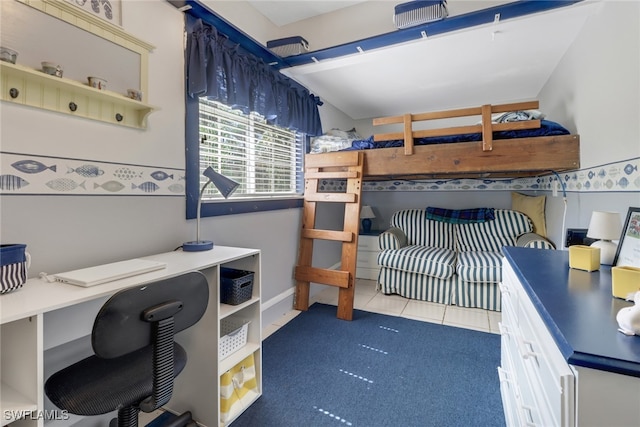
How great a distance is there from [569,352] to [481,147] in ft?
6.56

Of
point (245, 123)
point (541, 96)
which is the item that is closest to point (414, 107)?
point (541, 96)

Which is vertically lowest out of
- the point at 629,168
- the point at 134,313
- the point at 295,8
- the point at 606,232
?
the point at 134,313

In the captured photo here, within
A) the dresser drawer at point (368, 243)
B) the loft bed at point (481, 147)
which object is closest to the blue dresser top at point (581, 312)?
the loft bed at point (481, 147)

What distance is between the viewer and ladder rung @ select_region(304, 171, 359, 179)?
2.69 m

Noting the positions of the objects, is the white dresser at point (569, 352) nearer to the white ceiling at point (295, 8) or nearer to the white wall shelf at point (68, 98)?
the white wall shelf at point (68, 98)

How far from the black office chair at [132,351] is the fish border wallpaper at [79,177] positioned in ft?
2.26

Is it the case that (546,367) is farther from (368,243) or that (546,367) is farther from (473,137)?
(368,243)

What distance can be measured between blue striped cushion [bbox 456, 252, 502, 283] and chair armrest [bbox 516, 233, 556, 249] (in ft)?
0.82

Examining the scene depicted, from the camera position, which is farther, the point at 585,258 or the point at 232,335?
the point at 232,335

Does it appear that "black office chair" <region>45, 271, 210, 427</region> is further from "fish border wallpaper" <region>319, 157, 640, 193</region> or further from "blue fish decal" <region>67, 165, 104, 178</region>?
"fish border wallpaper" <region>319, 157, 640, 193</region>

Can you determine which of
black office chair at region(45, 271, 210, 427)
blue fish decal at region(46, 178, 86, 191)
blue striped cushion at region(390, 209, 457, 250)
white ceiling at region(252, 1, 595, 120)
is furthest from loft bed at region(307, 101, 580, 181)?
blue fish decal at region(46, 178, 86, 191)

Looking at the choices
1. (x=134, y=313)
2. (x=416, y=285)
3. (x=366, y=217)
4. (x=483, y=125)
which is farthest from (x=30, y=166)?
(x=366, y=217)

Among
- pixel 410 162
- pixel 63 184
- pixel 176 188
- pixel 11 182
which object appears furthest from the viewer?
pixel 410 162

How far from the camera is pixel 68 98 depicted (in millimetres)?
1212
